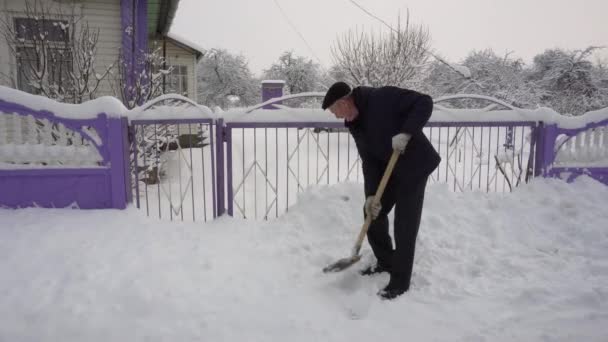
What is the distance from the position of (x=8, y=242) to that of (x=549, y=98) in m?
25.7

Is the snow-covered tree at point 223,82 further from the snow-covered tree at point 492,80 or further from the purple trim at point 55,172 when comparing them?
the purple trim at point 55,172

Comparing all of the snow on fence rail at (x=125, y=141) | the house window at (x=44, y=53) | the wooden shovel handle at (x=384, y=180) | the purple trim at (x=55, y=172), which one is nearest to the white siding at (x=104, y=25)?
the house window at (x=44, y=53)

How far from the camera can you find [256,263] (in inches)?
127

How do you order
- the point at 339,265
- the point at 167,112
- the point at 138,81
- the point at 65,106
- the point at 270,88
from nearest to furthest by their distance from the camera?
the point at 339,265
the point at 65,106
the point at 167,112
the point at 138,81
the point at 270,88

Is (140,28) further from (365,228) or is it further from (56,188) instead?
(365,228)

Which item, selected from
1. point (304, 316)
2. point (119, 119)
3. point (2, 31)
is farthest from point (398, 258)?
point (2, 31)

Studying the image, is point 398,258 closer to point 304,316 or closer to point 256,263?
point 304,316

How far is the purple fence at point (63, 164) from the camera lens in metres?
3.80

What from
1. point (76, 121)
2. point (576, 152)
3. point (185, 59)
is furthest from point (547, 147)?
point (185, 59)

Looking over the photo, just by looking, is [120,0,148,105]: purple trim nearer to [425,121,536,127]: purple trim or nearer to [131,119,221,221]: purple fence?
[131,119,221,221]: purple fence

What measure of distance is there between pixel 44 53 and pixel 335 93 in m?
5.61

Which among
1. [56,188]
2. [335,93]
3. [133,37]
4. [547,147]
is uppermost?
[133,37]

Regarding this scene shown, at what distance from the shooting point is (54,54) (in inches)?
270

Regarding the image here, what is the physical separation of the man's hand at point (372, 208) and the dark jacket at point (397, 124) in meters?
0.23
